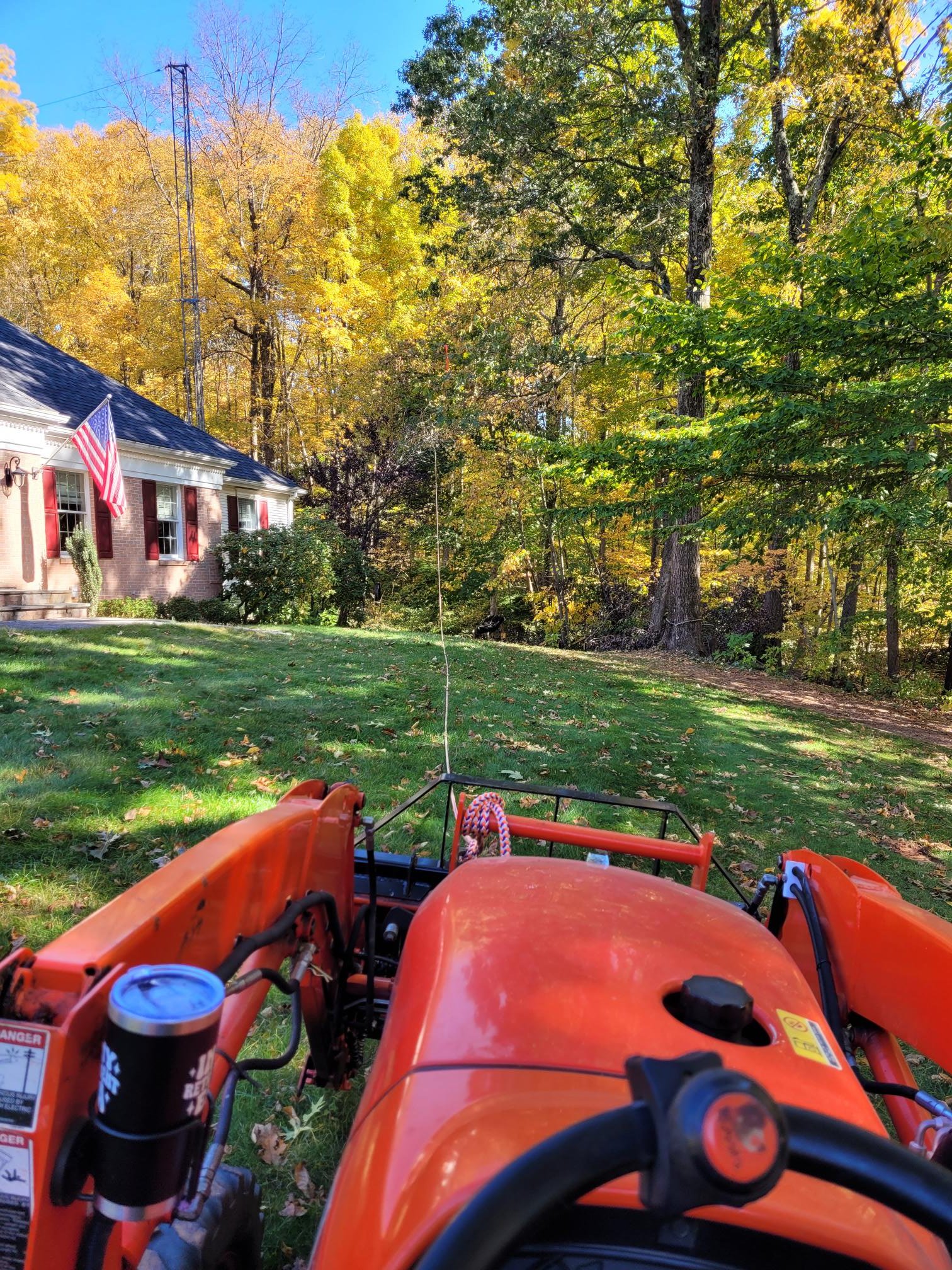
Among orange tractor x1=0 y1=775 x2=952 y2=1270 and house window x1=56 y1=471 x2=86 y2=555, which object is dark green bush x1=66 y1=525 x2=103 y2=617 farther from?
orange tractor x1=0 y1=775 x2=952 y2=1270

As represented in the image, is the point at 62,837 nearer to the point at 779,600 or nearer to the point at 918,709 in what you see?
the point at 918,709

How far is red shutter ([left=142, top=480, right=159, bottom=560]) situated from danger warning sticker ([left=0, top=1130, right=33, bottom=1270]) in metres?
17.1

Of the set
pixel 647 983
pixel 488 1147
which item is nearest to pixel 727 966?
pixel 647 983

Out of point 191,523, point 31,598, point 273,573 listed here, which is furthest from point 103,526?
point 273,573

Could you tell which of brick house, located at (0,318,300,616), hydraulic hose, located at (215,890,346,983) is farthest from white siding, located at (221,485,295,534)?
hydraulic hose, located at (215,890,346,983)

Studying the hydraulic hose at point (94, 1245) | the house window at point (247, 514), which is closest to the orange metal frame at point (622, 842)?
the hydraulic hose at point (94, 1245)

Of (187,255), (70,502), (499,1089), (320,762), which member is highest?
(187,255)

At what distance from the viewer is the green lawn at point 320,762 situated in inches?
134

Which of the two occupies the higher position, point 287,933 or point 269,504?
point 269,504

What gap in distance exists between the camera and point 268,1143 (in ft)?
7.69

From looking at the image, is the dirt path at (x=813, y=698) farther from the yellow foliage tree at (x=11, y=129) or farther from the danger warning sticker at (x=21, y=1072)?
the yellow foliage tree at (x=11, y=129)

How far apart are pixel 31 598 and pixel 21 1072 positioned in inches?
566

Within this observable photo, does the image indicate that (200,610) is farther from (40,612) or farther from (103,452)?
(103,452)

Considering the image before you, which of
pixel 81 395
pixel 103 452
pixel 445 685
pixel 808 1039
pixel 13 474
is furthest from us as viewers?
pixel 81 395
